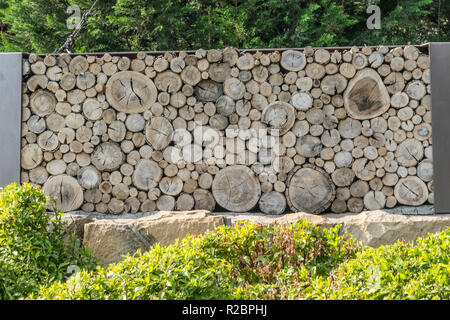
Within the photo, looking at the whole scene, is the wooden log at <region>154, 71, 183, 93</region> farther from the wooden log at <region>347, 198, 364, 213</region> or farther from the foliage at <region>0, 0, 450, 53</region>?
the foliage at <region>0, 0, 450, 53</region>

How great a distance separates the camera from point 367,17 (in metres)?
7.58

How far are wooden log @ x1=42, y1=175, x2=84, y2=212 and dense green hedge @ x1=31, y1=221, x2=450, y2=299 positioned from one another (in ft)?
7.63

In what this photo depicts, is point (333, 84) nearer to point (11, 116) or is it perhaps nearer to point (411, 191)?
point (411, 191)

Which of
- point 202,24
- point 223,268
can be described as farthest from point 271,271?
point 202,24

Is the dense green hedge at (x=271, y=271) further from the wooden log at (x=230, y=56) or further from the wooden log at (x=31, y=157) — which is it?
the wooden log at (x=31, y=157)

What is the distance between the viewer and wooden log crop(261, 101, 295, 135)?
178 inches

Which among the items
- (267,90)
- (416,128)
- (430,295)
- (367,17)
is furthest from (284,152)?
(367,17)

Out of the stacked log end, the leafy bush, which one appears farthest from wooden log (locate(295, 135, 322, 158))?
the leafy bush

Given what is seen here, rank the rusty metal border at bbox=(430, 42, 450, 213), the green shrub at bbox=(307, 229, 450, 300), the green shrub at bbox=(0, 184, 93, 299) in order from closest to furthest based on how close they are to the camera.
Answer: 1. the green shrub at bbox=(307, 229, 450, 300)
2. the green shrub at bbox=(0, 184, 93, 299)
3. the rusty metal border at bbox=(430, 42, 450, 213)

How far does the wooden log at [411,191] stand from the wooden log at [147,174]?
219 centimetres

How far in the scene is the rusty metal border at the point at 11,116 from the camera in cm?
457

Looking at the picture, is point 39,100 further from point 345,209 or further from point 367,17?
point 367,17

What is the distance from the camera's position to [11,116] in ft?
15.1

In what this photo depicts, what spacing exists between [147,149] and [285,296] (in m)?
2.71
